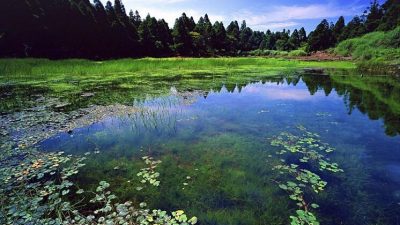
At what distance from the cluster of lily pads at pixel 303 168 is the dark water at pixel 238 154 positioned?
165mm

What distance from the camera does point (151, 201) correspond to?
4543mm

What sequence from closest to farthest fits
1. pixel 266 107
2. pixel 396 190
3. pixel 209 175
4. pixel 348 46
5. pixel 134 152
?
pixel 396 190
pixel 209 175
pixel 134 152
pixel 266 107
pixel 348 46

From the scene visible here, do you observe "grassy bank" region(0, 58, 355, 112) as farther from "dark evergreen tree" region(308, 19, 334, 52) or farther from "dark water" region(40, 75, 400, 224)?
"dark evergreen tree" region(308, 19, 334, 52)

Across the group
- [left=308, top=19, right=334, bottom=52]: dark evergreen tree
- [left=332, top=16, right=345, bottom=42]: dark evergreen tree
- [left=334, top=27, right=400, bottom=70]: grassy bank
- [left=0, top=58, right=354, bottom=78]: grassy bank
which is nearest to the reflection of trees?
[left=334, top=27, right=400, bottom=70]: grassy bank

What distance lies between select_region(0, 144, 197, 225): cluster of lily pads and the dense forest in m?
31.5

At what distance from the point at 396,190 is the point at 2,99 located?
1527 centimetres

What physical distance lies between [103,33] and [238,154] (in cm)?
4186

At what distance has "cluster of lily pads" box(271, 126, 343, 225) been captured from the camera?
4320mm

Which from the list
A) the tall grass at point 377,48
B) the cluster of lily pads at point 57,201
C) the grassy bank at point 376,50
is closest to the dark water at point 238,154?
the cluster of lily pads at point 57,201

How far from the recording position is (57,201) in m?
4.31

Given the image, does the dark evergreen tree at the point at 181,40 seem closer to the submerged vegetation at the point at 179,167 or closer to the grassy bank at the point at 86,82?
the grassy bank at the point at 86,82

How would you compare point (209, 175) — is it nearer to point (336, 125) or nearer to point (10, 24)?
point (336, 125)

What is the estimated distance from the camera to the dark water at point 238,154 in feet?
14.5

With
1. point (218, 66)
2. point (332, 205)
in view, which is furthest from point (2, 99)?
point (218, 66)
